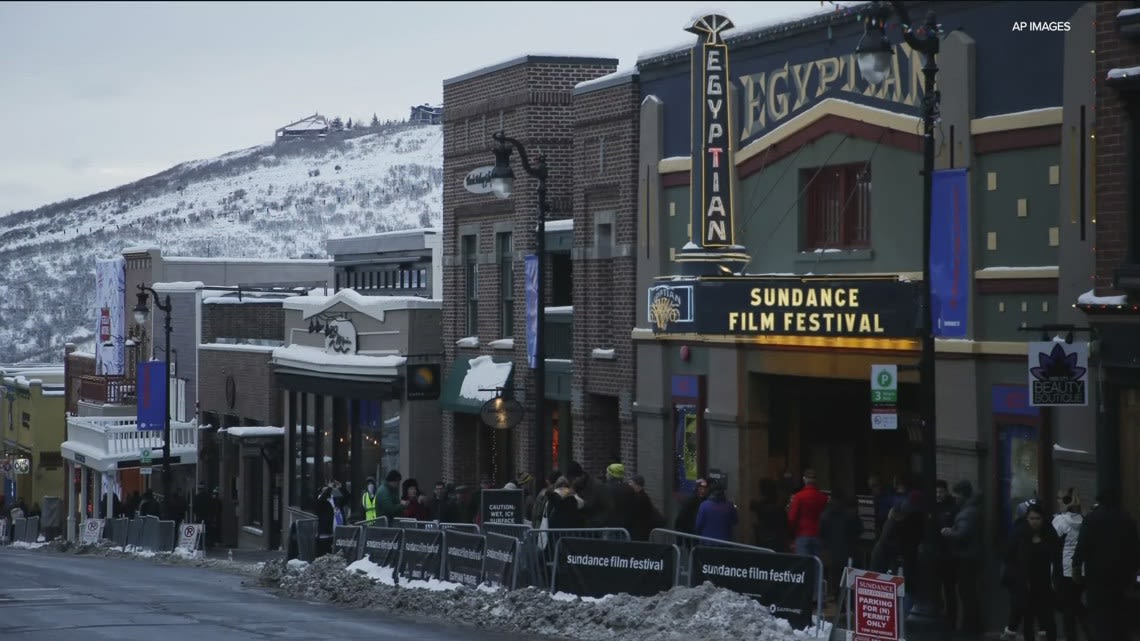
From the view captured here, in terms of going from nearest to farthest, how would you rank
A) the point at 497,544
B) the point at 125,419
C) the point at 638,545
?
1. the point at 638,545
2. the point at 497,544
3. the point at 125,419

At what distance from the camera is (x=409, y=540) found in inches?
904

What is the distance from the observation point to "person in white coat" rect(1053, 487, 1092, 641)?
16531mm

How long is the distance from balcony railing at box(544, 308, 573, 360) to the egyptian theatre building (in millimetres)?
3167

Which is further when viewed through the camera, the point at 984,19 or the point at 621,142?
the point at 621,142

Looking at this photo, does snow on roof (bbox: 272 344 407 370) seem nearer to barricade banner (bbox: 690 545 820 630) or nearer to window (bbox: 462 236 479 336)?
window (bbox: 462 236 479 336)

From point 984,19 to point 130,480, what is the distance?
40.7 metres

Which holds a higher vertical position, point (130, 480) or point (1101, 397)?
point (1101, 397)

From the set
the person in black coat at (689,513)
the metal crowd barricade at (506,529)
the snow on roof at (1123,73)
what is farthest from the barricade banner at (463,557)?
the snow on roof at (1123,73)

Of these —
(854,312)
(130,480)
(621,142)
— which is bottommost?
(130,480)

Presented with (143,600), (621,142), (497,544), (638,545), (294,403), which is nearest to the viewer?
(638,545)

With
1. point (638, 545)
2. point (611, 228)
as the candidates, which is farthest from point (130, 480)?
point (638, 545)

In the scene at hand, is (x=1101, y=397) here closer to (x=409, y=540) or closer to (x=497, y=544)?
(x=497, y=544)

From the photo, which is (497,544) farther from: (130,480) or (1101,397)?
(130,480)

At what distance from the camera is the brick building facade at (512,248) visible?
29.9m
